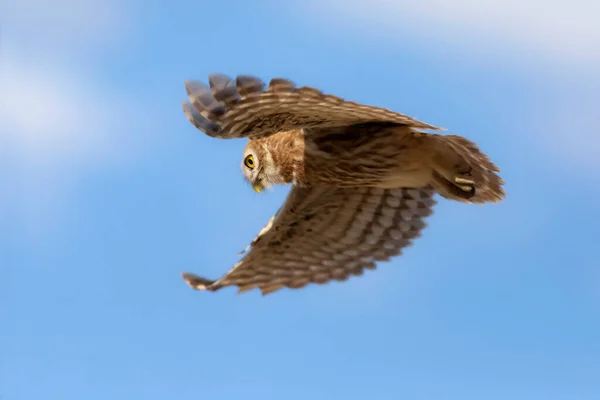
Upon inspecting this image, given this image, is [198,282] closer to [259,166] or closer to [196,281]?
[196,281]

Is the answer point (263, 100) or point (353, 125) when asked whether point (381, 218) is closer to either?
point (353, 125)

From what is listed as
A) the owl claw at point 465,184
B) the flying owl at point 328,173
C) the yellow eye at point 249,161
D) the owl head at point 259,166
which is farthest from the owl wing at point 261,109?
the yellow eye at point 249,161

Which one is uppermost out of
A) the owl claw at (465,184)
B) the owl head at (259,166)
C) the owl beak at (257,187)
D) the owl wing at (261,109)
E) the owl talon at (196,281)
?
the owl claw at (465,184)

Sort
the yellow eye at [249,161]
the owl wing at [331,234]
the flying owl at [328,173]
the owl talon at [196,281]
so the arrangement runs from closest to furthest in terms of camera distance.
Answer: the flying owl at [328,173] → the owl talon at [196,281] → the yellow eye at [249,161] → the owl wing at [331,234]

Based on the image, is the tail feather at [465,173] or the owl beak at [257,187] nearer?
the tail feather at [465,173]

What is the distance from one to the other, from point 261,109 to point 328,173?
161 cm

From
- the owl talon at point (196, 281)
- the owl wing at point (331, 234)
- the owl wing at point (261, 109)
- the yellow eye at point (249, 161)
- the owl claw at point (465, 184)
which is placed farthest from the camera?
the owl wing at point (331, 234)

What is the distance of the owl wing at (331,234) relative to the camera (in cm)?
878

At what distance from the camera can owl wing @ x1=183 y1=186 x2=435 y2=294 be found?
8.78 metres

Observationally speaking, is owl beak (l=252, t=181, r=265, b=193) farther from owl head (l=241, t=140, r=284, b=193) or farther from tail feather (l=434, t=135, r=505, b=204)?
tail feather (l=434, t=135, r=505, b=204)

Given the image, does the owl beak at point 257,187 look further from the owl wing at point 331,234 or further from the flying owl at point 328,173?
the owl wing at point 331,234

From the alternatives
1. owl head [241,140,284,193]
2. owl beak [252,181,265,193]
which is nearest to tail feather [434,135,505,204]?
owl head [241,140,284,193]

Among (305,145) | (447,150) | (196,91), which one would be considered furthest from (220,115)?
(447,150)

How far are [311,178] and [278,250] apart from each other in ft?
3.35
